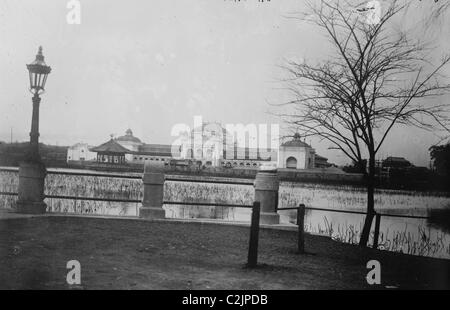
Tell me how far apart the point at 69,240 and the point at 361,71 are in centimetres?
713

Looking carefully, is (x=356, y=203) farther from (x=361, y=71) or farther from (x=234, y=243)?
(x=234, y=243)

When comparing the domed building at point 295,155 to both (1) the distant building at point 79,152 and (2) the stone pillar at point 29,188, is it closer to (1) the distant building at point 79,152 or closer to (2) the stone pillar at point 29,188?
(1) the distant building at point 79,152

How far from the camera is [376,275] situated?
20.5ft

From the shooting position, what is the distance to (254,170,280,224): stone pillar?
10.2m

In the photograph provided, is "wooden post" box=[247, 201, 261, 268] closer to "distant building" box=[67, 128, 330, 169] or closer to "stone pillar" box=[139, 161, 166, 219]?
"stone pillar" box=[139, 161, 166, 219]

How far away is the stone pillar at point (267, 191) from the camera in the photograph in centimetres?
1016

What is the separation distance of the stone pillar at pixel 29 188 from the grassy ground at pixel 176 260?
1.83ft

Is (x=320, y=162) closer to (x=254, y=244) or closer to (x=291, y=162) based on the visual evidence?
(x=291, y=162)

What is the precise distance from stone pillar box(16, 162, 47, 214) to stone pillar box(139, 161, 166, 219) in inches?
92.2

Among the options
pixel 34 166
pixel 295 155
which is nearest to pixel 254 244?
pixel 34 166

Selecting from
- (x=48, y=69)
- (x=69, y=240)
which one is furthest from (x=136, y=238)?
(x=48, y=69)

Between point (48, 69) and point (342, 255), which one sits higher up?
point (48, 69)

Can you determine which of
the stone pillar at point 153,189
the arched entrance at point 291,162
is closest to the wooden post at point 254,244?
the stone pillar at point 153,189

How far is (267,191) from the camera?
401 inches
